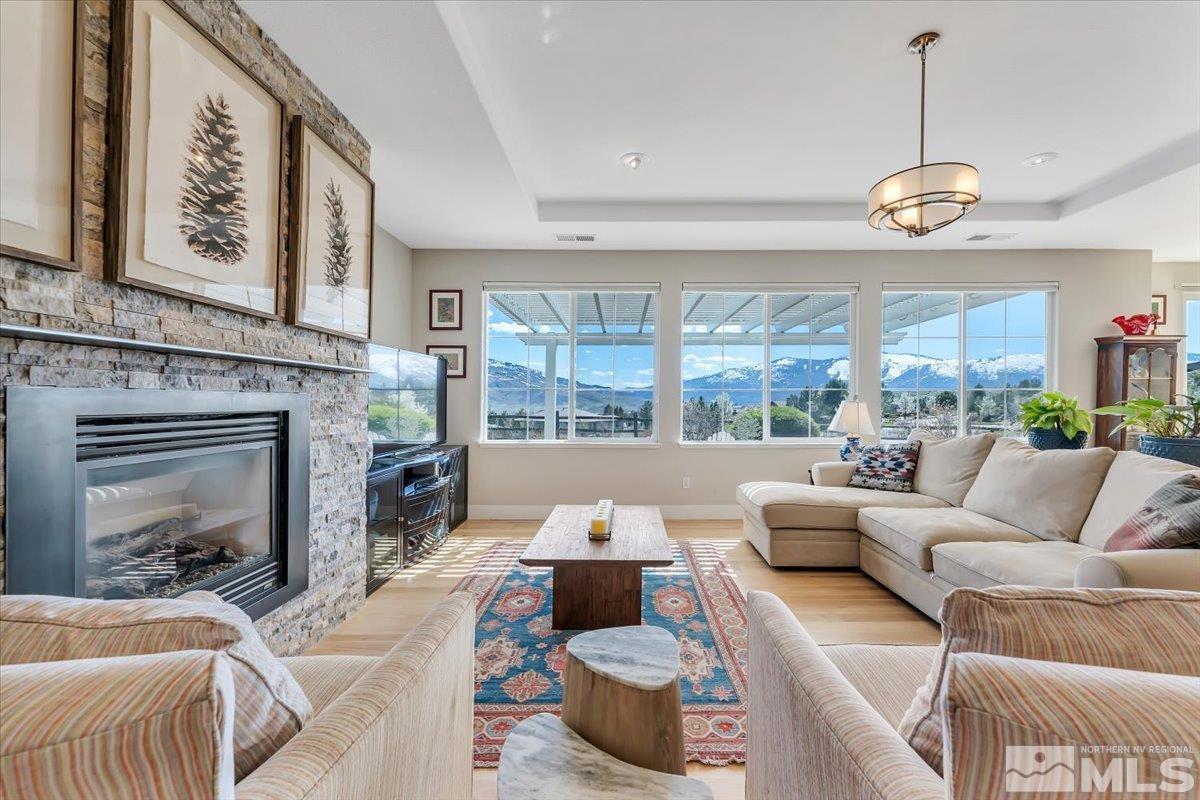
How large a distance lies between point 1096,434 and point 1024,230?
2.10 meters

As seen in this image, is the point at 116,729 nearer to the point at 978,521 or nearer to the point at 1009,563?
the point at 1009,563

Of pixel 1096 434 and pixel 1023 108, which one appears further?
pixel 1096 434

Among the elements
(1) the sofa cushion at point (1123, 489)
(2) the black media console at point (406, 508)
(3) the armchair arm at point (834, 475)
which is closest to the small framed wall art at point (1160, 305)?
(3) the armchair arm at point (834, 475)

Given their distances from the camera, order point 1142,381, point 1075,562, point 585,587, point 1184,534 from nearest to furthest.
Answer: point 1184,534 → point 1075,562 → point 585,587 → point 1142,381

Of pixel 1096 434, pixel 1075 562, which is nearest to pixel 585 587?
pixel 1075 562

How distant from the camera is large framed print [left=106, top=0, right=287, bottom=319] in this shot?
1.41m

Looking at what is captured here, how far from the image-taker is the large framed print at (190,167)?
1410mm

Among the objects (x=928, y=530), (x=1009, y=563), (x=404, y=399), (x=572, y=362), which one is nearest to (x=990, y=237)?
(x=928, y=530)

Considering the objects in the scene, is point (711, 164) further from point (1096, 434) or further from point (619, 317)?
point (1096, 434)

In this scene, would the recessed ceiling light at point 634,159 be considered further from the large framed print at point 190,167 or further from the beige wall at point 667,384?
the large framed print at point 190,167

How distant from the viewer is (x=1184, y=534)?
1.71 meters

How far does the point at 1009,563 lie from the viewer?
7.00ft

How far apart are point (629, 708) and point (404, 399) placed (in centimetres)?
312

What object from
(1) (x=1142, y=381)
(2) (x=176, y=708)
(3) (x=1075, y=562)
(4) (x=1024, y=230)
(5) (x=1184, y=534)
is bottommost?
(3) (x=1075, y=562)
